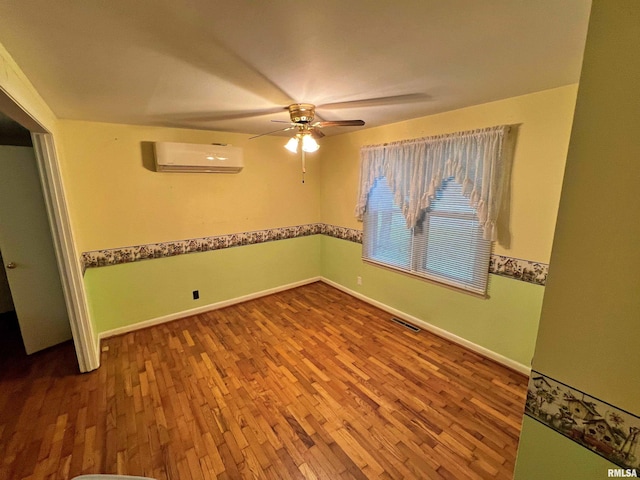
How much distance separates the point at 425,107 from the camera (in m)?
2.47

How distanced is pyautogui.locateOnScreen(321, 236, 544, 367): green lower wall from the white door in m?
3.45

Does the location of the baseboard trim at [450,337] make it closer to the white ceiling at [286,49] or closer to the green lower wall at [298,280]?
the green lower wall at [298,280]

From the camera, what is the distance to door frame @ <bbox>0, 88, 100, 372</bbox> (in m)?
2.09

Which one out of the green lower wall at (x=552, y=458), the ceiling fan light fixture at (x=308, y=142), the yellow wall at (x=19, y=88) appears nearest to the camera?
the green lower wall at (x=552, y=458)

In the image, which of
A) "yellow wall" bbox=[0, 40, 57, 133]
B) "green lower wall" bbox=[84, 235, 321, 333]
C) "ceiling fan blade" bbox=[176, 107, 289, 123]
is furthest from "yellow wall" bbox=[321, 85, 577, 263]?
"yellow wall" bbox=[0, 40, 57, 133]

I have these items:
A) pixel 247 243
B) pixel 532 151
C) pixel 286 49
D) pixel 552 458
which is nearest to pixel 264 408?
pixel 552 458

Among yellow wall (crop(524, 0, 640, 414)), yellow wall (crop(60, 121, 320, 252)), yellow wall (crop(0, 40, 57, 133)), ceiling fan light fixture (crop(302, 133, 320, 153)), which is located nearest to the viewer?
yellow wall (crop(524, 0, 640, 414))

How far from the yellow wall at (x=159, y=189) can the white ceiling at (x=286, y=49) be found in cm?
62

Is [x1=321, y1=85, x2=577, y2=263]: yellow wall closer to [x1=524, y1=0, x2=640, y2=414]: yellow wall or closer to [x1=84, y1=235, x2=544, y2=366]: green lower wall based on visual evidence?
[x1=84, y1=235, x2=544, y2=366]: green lower wall

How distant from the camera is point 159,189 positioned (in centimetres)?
312

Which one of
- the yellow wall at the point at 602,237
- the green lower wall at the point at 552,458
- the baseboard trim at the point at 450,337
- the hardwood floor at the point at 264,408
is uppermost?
the yellow wall at the point at 602,237

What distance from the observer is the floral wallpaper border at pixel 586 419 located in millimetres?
791

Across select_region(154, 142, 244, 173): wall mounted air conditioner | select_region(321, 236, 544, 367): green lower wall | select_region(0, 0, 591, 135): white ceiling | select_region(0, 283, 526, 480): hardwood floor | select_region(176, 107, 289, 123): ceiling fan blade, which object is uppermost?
select_region(176, 107, 289, 123): ceiling fan blade

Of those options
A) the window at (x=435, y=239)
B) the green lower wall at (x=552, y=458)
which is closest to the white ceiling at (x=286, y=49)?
the window at (x=435, y=239)
